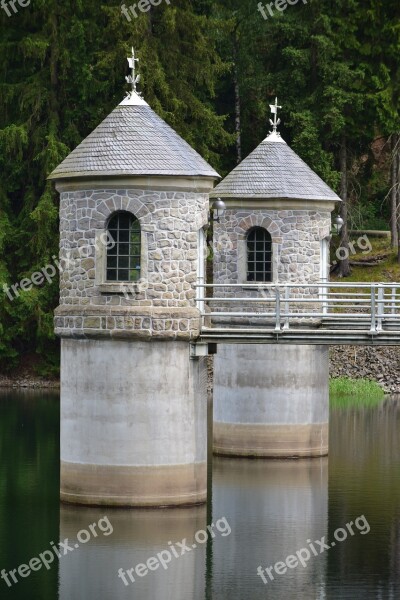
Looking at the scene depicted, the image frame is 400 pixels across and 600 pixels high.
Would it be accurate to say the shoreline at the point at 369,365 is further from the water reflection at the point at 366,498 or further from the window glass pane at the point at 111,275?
the window glass pane at the point at 111,275

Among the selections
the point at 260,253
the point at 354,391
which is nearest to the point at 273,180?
the point at 260,253

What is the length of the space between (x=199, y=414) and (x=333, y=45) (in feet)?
94.9

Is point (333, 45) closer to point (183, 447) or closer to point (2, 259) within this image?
point (2, 259)

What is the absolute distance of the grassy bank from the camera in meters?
48.5

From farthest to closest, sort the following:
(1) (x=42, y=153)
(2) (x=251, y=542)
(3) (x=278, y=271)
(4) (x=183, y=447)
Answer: (1) (x=42, y=153), (3) (x=278, y=271), (4) (x=183, y=447), (2) (x=251, y=542)

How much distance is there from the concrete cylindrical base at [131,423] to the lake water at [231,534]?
43 centimetres

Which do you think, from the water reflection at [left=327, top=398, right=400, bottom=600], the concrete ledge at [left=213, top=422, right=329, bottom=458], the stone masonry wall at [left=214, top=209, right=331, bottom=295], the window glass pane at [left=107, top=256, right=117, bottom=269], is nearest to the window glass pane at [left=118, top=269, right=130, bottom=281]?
the window glass pane at [left=107, top=256, right=117, bottom=269]

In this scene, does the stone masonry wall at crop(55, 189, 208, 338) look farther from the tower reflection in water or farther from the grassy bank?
the grassy bank

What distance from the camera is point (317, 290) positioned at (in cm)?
3672

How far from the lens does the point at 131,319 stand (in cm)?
2784

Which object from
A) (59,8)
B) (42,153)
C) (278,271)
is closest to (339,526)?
(278,271)

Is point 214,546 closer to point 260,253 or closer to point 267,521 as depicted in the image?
point 267,521

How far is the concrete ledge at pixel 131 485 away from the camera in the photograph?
90.6 ft

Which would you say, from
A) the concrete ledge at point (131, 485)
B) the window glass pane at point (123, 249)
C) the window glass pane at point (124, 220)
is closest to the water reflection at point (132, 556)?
the concrete ledge at point (131, 485)
